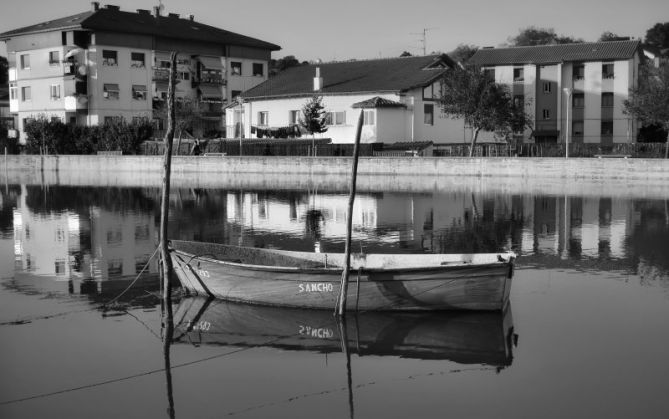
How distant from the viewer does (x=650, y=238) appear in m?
28.4

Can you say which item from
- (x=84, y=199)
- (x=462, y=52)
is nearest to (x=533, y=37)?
(x=462, y=52)

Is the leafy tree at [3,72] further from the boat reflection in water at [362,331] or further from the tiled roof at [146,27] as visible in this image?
the boat reflection in water at [362,331]

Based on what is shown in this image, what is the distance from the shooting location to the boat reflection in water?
1480cm

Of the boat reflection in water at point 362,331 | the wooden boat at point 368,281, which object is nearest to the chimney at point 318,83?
the wooden boat at point 368,281

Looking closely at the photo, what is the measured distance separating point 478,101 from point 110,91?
3947 cm

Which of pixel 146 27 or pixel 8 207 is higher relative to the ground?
pixel 146 27

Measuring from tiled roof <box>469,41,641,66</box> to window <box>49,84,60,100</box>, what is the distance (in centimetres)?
3963

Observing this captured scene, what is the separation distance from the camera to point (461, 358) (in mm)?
14406

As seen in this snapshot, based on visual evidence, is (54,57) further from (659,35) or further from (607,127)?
(659,35)

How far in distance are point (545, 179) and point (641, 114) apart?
10.6 metres

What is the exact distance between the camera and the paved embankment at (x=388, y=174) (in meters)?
49.6

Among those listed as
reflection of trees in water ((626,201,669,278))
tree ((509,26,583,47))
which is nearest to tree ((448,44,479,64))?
tree ((509,26,583,47))

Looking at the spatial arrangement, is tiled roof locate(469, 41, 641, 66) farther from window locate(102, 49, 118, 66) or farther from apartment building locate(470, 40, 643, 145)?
window locate(102, 49, 118, 66)

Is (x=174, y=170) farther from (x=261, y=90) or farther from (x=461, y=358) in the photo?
(x=461, y=358)
